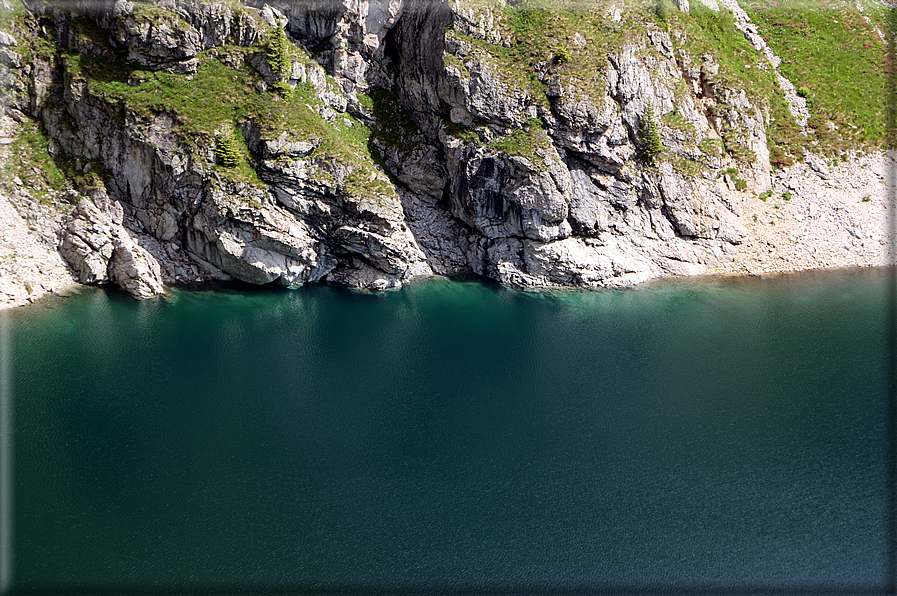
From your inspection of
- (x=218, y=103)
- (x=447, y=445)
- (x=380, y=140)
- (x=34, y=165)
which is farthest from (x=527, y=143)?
(x=34, y=165)

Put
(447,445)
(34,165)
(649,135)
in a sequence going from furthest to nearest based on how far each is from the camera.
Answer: (649,135) → (34,165) → (447,445)

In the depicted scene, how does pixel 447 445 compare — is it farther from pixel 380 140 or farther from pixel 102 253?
pixel 102 253

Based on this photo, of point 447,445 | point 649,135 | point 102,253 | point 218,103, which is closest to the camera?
point 447,445

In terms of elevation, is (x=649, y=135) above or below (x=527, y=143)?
above

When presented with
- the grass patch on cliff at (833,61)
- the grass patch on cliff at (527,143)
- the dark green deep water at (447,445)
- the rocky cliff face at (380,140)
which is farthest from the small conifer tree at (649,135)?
the grass patch on cliff at (833,61)

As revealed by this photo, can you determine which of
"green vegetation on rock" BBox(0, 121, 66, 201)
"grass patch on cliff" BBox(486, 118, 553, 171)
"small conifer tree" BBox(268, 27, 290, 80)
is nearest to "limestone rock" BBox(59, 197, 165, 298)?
"green vegetation on rock" BBox(0, 121, 66, 201)
